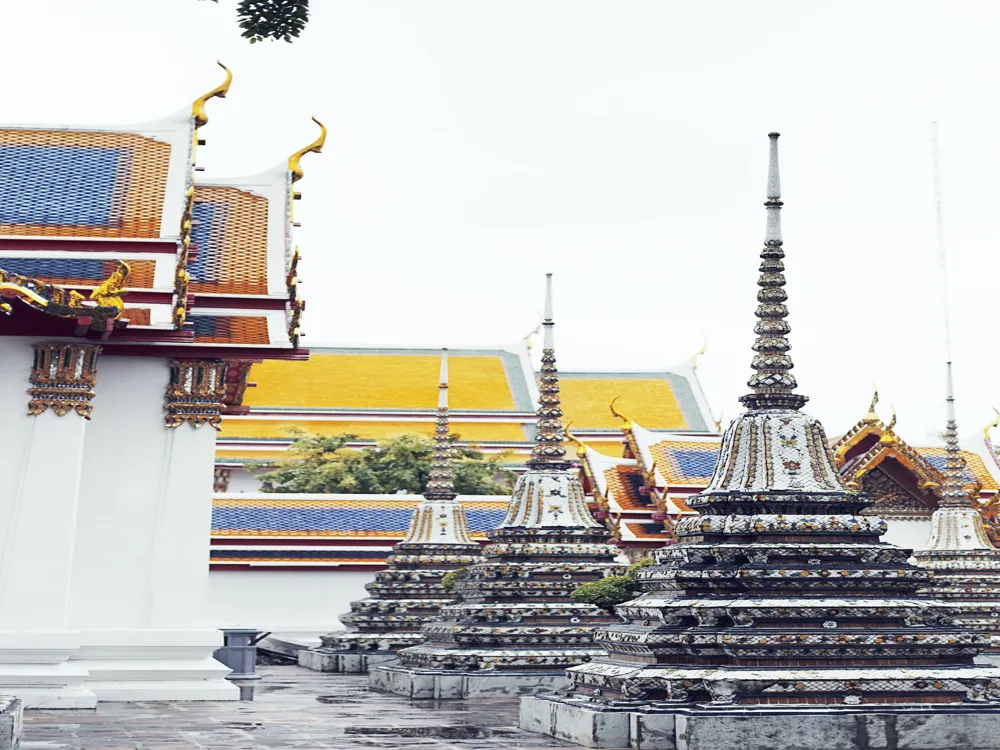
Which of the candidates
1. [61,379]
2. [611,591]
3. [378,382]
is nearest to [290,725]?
[61,379]

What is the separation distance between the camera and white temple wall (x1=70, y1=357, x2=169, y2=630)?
1591cm

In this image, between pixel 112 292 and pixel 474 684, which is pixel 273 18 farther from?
pixel 474 684

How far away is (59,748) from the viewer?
34.7ft

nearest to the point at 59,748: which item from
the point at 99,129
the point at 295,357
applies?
the point at 295,357

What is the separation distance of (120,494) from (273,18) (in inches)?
374

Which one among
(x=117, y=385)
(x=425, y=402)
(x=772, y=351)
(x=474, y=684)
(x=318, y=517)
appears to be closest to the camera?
(x=772, y=351)

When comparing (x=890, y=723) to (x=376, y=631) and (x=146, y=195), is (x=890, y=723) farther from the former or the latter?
(x=376, y=631)

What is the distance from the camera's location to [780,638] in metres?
11.0

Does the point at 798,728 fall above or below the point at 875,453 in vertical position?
below

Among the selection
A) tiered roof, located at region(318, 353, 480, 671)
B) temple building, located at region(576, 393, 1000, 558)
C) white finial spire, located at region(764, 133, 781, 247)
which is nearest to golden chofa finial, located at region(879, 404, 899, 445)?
temple building, located at region(576, 393, 1000, 558)

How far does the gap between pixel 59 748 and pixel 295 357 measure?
7.32 meters

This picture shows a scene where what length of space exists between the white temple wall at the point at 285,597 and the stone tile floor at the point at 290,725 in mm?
10535

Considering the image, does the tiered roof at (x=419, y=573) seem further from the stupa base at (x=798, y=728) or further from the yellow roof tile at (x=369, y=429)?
the yellow roof tile at (x=369, y=429)

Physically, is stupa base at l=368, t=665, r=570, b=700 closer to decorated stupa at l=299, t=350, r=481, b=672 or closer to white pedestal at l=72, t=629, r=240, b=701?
white pedestal at l=72, t=629, r=240, b=701
